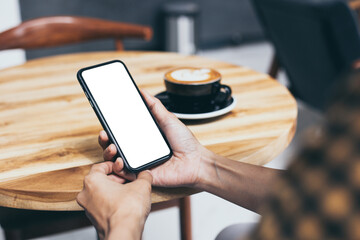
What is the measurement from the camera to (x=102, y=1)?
3.67m

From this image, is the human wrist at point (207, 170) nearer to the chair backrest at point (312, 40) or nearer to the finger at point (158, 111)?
the finger at point (158, 111)

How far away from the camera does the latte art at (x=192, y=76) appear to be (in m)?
0.78

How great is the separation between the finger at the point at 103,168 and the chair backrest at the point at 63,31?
1.04 m

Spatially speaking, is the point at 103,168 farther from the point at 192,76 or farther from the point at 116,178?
the point at 192,76

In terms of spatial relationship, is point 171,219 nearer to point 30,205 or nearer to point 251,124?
point 251,124

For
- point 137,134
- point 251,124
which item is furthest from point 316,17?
point 137,134

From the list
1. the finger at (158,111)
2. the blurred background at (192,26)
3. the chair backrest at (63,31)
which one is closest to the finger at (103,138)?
the finger at (158,111)

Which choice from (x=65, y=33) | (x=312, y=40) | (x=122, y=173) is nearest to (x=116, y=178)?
(x=122, y=173)

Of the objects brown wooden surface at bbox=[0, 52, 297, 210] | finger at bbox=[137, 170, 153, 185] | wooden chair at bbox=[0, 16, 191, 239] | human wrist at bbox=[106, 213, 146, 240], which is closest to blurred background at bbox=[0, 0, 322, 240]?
wooden chair at bbox=[0, 16, 191, 239]

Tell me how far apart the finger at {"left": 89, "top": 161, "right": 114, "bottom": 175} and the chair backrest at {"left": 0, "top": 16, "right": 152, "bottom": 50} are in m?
A: 1.04

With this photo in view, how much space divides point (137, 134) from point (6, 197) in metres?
0.23

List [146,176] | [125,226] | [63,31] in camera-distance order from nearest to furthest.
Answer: [125,226] < [146,176] < [63,31]

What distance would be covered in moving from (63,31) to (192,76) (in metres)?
0.97

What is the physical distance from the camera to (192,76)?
81 cm
